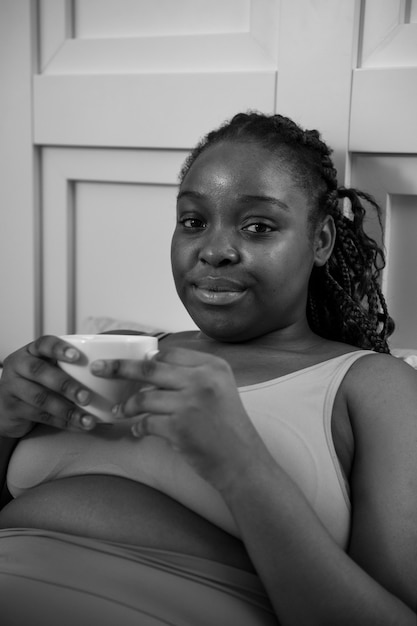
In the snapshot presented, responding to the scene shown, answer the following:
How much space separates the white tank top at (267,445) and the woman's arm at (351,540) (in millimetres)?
Result: 47

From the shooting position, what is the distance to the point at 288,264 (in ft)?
3.77

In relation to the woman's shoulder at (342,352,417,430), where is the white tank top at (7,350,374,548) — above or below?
below

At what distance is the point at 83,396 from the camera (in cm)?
86

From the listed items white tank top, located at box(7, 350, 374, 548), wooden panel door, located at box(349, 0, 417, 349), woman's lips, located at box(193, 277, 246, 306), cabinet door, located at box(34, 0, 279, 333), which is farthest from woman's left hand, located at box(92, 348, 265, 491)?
cabinet door, located at box(34, 0, 279, 333)

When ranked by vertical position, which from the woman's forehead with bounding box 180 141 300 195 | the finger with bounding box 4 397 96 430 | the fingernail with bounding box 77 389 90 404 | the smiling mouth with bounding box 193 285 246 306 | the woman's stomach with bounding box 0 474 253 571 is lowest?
the woman's stomach with bounding box 0 474 253 571

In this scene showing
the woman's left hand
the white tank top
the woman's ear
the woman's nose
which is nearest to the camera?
the woman's left hand

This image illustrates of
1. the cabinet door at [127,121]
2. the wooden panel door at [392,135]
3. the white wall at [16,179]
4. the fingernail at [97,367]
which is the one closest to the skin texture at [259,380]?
the fingernail at [97,367]

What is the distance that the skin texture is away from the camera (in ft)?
2.74

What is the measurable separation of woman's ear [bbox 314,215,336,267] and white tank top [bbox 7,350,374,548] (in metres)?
0.19

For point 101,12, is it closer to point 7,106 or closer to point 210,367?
point 7,106

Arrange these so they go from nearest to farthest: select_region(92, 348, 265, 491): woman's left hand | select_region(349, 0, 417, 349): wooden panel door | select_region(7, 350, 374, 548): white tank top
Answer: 1. select_region(92, 348, 265, 491): woman's left hand
2. select_region(7, 350, 374, 548): white tank top
3. select_region(349, 0, 417, 349): wooden panel door

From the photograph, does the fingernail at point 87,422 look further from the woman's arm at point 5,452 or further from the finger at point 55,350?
the woman's arm at point 5,452

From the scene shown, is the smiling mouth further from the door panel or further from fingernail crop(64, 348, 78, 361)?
the door panel

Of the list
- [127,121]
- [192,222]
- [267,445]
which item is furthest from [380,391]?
[127,121]
